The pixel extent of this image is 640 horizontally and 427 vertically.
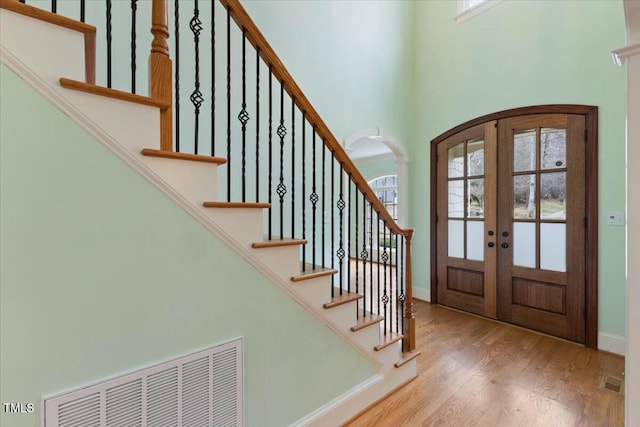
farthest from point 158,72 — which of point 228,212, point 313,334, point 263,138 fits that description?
point 263,138

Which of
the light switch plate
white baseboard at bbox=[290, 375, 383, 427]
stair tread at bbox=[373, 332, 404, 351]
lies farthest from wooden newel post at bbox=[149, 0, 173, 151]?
the light switch plate

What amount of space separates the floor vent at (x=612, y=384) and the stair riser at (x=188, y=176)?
2978 mm

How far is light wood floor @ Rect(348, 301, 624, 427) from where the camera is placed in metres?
1.87

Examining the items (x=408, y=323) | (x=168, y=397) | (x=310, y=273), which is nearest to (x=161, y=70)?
(x=310, y=273)

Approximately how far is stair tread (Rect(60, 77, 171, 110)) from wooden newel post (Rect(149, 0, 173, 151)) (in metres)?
0.06

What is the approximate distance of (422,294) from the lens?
4.21 m

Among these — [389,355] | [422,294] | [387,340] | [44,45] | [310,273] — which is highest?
[44,45]

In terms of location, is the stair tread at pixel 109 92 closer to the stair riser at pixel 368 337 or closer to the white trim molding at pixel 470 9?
the stair riser at pixel 368 337

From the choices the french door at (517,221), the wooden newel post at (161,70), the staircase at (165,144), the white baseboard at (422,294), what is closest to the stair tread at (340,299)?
the staircase at (165,144)

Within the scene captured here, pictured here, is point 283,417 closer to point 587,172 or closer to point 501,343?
point 501,343

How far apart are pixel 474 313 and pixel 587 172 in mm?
1891

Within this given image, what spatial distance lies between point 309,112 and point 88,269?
49.3 inches

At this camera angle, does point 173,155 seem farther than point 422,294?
No

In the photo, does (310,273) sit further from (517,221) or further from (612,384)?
(517,221)
